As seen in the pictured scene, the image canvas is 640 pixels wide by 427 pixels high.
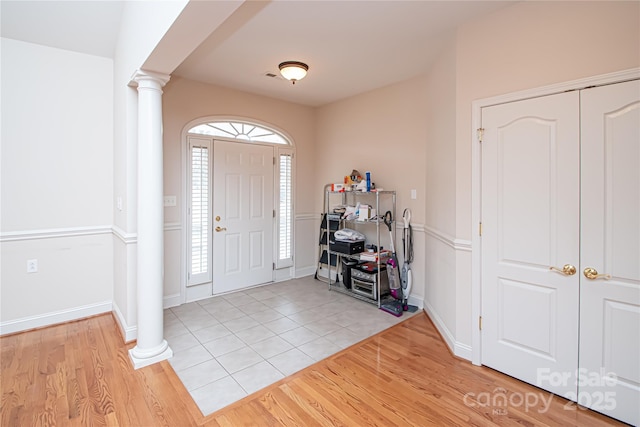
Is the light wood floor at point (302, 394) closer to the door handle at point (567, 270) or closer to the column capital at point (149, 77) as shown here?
the door handle at point (567, 270)

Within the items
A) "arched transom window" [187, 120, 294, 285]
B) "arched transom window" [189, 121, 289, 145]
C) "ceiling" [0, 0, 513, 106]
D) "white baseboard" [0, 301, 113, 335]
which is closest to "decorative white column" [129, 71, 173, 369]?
"ceiling" [0, 0, 513, 106]

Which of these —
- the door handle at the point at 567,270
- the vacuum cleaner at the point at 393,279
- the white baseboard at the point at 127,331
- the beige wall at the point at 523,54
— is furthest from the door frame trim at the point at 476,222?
the white baseboard at the point at 127,331

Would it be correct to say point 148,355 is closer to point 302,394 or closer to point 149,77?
point 302,394

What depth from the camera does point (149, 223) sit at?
2.47m

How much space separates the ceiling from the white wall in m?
0.27

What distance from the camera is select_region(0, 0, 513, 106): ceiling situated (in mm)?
2309

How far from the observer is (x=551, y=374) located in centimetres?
214

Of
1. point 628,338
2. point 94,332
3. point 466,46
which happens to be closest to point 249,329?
point 94,332

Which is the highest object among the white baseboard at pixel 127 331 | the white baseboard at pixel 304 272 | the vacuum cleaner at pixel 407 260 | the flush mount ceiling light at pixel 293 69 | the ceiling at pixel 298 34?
the ceiling at pixel 298 34

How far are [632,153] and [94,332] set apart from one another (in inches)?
176

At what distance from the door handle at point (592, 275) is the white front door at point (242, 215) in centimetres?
358

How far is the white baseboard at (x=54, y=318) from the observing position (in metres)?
2.95

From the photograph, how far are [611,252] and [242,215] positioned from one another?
3747 millimetres

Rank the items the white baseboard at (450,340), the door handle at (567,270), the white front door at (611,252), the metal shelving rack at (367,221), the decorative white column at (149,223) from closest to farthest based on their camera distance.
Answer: the white front door at (611,252) < the door handle at (567,270) < the decorative white column at (149,223) < the white baseboard at (450,340) < the metal shelving rack at (367,221)
